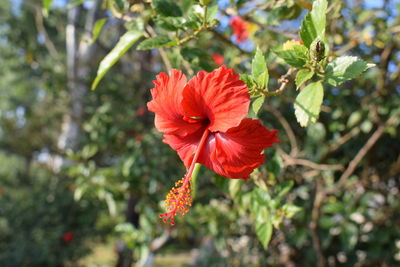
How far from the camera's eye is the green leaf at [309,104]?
67cm

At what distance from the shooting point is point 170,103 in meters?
0.69

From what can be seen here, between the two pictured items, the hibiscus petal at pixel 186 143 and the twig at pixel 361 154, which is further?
the twig at pixel 361 154

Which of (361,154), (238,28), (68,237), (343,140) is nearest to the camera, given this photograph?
(361,154)

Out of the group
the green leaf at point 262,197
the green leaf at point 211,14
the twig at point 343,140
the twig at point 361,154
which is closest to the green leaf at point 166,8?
the green leaf at point 211,14

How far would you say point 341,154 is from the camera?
7.64 ft

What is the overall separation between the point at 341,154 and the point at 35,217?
3240 millimetres

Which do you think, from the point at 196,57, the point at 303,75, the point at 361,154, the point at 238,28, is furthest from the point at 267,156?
the point at 238,28

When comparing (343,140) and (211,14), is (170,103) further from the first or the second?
(343,140)

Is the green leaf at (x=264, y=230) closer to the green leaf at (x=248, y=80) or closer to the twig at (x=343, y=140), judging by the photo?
the green leaf at (x=248, y=80)

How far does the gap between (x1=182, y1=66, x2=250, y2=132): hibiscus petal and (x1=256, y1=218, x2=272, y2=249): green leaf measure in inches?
17.7

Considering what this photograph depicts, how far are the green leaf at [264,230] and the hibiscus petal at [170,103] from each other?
0.42 metres

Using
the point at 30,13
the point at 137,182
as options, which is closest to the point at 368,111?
the point at 137,182

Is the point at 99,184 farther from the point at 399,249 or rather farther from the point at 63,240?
the point at 63,240

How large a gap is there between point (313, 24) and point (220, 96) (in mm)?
234
